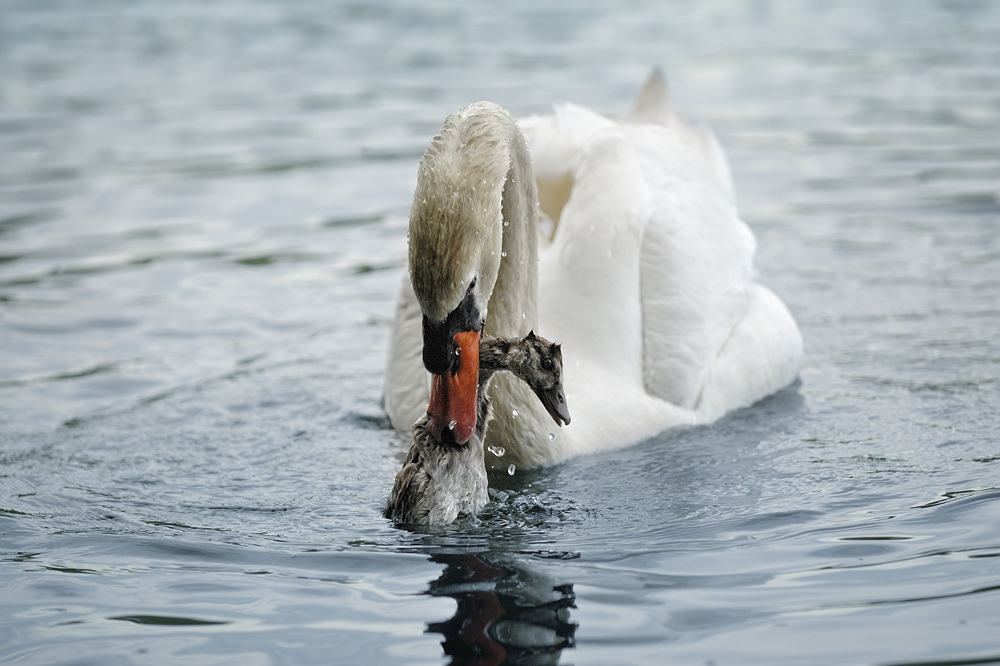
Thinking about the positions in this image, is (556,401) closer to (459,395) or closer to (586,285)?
(459,395)

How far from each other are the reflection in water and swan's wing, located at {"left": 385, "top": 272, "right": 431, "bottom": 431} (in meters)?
1.70

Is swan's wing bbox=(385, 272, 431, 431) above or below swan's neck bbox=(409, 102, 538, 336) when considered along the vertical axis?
below

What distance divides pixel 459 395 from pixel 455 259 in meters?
0.50

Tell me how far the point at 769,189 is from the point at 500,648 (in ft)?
26.5

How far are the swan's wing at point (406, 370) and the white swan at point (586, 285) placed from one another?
0.01 metres

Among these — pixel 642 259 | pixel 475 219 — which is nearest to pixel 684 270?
pixel 642 259

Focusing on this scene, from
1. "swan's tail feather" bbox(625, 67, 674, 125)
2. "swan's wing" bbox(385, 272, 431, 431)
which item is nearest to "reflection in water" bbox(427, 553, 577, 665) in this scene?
"swan's wing" bbox(385, 272, 431, 431)

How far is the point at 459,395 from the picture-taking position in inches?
189

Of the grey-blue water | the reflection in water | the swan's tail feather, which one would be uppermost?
the swan's tail feather

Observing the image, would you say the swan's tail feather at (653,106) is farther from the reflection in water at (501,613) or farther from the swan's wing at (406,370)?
the reflection in water at (501,613)

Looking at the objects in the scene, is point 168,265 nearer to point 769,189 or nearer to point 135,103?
point 769,189

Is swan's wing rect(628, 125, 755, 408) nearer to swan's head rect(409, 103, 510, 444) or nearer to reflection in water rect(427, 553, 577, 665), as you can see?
swan's head rect(409, 103, 510, 444)

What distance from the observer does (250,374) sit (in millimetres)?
7422

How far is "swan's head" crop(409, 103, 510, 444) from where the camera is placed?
4.62 meters
